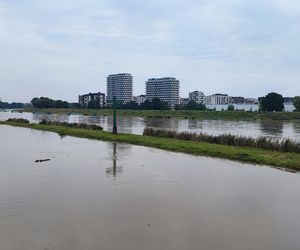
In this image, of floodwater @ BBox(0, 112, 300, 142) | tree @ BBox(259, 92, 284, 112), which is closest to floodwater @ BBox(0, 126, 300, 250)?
floodwater @ BBox(0, 112, 300, 142)

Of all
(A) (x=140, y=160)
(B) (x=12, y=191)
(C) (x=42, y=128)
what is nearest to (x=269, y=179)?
(A) (x=140, y=160)

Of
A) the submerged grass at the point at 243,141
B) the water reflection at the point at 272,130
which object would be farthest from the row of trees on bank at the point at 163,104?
the submerged grass at the point at 243,141

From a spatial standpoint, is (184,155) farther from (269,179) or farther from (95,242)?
(95,242)

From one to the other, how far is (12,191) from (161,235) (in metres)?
5.29

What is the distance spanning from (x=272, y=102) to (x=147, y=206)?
87.5 metres

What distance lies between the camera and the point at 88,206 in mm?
9438

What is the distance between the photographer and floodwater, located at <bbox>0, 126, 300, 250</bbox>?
23.5 ft

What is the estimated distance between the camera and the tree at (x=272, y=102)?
91750 millimetres

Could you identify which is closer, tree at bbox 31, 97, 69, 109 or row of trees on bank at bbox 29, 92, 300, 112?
row of trees on bank at bbox 29, 92, 300, 112

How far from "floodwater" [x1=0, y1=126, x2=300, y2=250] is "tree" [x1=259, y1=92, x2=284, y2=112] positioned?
79.5 metres

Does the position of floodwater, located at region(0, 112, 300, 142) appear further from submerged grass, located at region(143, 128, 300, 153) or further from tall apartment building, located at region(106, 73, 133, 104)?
tall apartment building, located at region(106, 73, 133, 104)

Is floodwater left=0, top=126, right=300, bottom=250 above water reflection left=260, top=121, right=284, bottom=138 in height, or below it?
above

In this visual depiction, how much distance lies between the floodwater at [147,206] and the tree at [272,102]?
79.5m

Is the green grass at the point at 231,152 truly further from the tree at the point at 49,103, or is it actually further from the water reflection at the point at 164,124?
the tree at the point at 49,103
